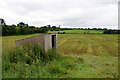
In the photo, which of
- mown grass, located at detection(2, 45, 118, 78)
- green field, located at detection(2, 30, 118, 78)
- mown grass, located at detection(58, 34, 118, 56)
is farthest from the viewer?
mown grass, located at detection(58, 34, 118, 56)

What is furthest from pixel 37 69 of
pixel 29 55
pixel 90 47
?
pixel 90 47

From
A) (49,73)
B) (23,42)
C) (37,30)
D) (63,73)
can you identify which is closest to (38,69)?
(49,73)

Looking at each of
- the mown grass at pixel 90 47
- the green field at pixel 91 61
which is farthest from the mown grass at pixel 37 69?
the mown grass at pixel 90 47

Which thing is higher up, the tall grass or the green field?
the tall grass

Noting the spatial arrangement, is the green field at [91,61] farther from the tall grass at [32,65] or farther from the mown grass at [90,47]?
the tall grass at [32,65]

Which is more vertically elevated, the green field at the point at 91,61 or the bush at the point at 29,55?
the bush at the point at 29,55

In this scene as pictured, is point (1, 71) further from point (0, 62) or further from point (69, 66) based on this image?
point (69, 66)

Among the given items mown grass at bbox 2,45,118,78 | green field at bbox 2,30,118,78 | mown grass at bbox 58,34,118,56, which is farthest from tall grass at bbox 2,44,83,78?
mown grass at bbox 58,34,118,56

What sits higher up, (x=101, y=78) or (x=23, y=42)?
(x=23, y=42)

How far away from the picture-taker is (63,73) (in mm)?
4910

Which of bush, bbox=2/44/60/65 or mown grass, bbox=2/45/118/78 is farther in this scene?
bush, bbox=2/44/60/65

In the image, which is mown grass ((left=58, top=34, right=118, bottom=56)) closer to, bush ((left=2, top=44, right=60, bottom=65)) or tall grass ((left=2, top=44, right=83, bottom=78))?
bush ((left=2, top=44, right=60, bottom=65))

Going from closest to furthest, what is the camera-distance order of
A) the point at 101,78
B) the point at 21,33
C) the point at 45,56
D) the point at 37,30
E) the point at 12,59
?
the point at 101,78 < the point at 12,59 < the point at 45,56 < the point at 21,33 < the point at 37,30

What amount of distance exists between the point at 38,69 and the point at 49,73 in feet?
2.23
